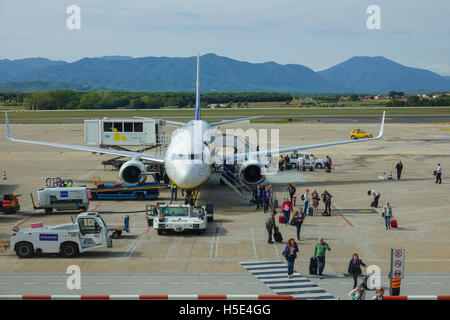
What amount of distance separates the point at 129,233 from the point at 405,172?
2936 cm

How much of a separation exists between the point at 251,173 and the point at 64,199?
13663mm

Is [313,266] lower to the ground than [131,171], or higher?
lower

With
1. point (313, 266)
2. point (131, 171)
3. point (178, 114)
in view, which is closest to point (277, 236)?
point (313, 266)

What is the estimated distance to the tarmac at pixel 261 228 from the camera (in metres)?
20.3

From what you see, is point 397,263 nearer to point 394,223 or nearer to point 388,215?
point 388,215

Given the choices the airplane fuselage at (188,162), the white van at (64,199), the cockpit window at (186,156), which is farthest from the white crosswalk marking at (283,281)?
the white van at (64,199)

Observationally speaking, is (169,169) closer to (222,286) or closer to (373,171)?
(222,286)

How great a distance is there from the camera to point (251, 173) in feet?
117

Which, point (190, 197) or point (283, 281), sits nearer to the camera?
point (283, 281)

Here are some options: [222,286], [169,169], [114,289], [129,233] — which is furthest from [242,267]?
[169,169]

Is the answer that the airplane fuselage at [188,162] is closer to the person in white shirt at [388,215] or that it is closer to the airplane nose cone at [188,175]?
the airplane nose cone at [188,175]

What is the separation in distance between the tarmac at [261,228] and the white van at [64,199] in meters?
0.66

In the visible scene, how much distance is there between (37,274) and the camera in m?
19.1

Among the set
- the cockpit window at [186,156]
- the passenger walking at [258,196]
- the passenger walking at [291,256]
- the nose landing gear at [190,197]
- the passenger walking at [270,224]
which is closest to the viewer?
the passenger walking at [291,256]
